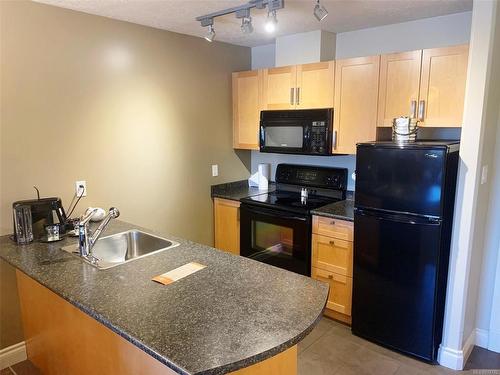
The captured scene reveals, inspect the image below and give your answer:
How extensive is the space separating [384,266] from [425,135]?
1.14 m

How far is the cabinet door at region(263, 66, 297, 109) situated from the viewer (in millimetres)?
3229

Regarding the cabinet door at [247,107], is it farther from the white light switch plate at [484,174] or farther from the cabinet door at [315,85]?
the white light switch plate at [484,174]

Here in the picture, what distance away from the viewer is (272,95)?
3377 mm

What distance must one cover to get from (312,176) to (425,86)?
4.44 feet

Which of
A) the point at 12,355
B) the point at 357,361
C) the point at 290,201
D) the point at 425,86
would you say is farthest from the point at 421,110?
the point at 12,355

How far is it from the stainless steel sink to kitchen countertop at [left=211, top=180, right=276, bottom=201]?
1.21 m

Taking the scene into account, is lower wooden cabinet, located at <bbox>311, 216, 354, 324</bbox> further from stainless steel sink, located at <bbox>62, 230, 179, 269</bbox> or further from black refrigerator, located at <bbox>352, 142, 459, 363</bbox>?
stainless steel sink, located at <bbox>62, 230, 179, 269</bbox>

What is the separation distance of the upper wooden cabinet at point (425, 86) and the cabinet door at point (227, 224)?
5.16 ft

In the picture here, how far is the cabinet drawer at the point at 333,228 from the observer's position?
107 inches

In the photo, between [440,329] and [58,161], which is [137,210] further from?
[440,329]

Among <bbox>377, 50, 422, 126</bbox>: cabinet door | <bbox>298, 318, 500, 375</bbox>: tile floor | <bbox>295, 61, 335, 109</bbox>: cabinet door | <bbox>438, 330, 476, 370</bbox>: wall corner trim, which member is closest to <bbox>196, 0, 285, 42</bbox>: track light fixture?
<bbox>295, 61, 335, 109</bbox>: cabinet door

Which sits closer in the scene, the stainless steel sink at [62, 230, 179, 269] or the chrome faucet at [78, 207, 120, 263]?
the chrome faucet at [78, 207, 120, 263]

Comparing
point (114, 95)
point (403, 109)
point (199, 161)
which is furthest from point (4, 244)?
point (403, 109)

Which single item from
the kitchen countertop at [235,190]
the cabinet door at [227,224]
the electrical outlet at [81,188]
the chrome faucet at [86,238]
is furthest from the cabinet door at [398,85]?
the electrical outlet at [81,188]
